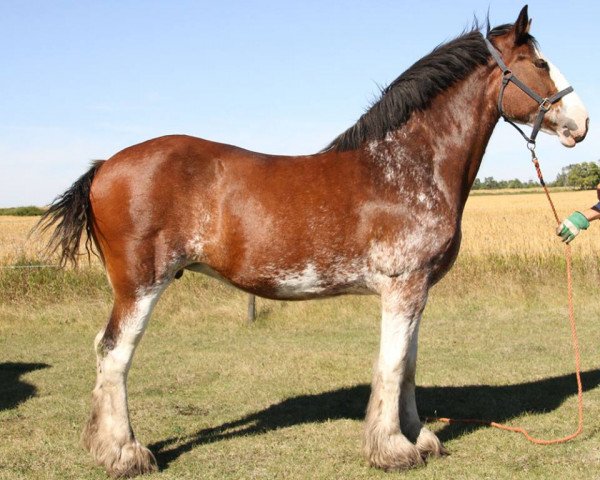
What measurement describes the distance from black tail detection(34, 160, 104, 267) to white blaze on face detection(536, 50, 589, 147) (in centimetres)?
332

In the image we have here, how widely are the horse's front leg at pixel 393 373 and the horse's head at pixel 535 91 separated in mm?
1358

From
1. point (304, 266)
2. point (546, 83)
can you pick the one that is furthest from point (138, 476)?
point (546, 83)

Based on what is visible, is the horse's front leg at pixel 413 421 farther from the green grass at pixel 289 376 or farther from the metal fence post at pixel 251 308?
the metal fence post at pixel 251 308

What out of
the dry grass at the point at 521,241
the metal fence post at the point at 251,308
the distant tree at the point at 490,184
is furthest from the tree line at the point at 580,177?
the metal fence post at the point at 251,308

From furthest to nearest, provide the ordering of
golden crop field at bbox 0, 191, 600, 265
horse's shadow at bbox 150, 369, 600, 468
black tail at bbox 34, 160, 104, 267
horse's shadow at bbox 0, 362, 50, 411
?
golden crop field at bbox 0, 191, 600, 265
horse's shadow at bbox 0, 362, 50, 411
horse's shadow at bbox 150, 369, 600, 468
black tail at bbox 34, 160, 104, 267

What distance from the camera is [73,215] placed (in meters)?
4.79

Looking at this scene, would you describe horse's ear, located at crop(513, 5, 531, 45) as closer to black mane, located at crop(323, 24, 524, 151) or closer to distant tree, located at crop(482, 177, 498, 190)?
black mane, located at crop(323, 24, 524, 151)

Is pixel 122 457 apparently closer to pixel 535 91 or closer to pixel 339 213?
pixel 339 213

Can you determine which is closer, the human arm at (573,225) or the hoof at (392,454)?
the hoof at (392,454)

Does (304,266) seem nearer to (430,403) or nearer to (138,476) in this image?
(138,476)

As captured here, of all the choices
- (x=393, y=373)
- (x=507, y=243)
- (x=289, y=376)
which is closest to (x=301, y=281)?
(x=393, y=373)

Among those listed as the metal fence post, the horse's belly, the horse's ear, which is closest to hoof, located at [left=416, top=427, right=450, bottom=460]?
the horse's belly

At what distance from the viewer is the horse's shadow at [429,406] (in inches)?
215

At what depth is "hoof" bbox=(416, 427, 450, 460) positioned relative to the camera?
4832mm
